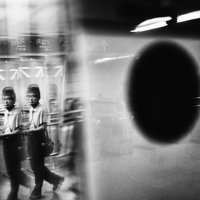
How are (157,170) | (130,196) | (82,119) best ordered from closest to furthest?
(130,196), (82,119), (157,170)

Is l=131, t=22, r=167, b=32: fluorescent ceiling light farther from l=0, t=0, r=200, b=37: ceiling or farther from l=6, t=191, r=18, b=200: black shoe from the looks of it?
l=6, t=191, r=18, b=200: black shoe

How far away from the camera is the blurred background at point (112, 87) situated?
266cm

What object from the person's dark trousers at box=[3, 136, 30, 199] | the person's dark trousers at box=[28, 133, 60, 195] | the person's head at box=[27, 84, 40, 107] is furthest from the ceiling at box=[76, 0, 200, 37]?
the person's dark trousers at box=[3, 136, 30, 199]

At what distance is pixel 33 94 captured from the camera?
2.56 metres

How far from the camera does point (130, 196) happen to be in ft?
10.3

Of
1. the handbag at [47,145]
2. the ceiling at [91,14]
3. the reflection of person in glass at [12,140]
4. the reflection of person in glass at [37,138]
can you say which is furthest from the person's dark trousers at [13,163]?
the ceiling at [91,14]

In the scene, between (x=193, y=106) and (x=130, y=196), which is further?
(x=193, y=106)

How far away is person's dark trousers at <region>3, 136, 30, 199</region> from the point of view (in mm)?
2520

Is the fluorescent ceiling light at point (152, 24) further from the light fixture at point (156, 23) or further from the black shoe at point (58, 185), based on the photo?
the black shoe at point (58, 185)

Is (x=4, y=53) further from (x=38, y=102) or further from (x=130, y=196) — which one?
(x=130, y=196)

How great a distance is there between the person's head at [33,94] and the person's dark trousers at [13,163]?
12.0 inches

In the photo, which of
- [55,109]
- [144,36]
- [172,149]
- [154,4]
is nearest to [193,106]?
[172,149]

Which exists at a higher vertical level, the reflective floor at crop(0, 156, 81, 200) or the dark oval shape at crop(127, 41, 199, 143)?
the dark oval shape at crop(127, 41, 199, 143)

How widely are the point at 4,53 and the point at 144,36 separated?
239 cm
